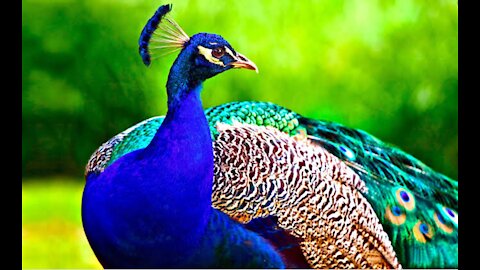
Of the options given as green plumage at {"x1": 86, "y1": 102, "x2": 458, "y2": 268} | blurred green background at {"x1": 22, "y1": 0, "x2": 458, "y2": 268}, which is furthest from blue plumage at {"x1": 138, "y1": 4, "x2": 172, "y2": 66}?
blurred green background at {"x1": 22, "y1": 0, "x2": 458, "y2": 268}

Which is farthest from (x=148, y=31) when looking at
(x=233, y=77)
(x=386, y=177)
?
(x=386, y=177)

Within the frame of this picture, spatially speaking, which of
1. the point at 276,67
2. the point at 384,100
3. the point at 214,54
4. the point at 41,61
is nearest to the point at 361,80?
the point at 384,100

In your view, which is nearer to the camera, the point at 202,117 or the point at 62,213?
the point at 202,117

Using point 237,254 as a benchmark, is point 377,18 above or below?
above

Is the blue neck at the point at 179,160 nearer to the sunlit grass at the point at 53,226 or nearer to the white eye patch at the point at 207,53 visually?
the white eye patch at the point at 207,53

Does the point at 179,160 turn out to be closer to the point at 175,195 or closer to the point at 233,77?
the point at 175,195

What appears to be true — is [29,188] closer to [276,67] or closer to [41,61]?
[41,61]

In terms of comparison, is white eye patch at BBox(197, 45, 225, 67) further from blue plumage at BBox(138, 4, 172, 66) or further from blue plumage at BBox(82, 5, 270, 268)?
blue plumage at BBox(138, 4, 172, 66)

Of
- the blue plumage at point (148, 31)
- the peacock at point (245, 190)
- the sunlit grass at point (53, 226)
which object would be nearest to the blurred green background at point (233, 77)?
the sunlit grass at point (53, 226)
